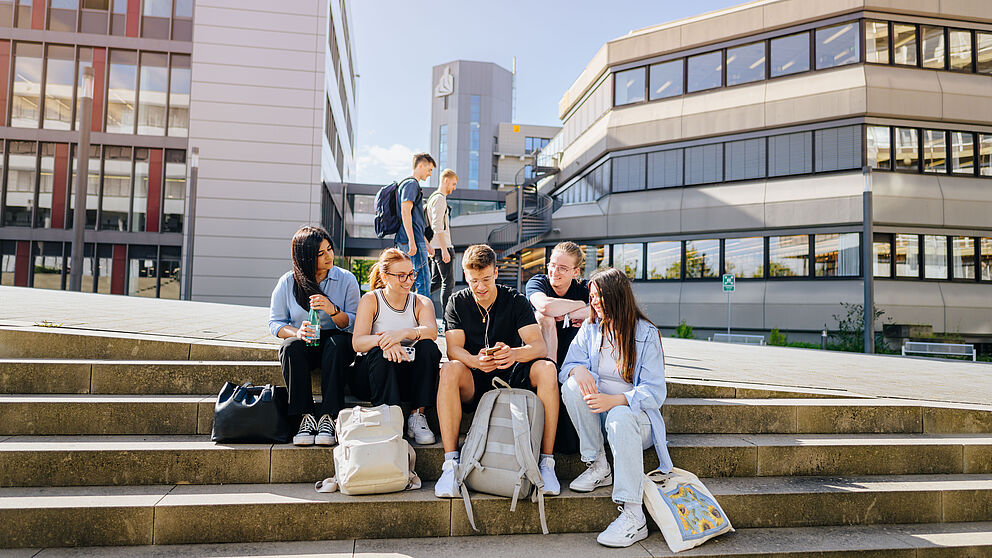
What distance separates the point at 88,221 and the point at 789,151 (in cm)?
2546

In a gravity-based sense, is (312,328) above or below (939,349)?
above

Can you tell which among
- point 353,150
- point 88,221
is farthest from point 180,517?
point 353,150

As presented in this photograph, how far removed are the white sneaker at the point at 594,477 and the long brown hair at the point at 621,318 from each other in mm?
554

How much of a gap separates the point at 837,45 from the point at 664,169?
694cm

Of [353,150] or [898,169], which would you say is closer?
[898,169]

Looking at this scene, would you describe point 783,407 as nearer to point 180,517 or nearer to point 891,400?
point 891,400

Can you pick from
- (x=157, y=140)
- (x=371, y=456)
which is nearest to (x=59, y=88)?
(x=157, y=140)

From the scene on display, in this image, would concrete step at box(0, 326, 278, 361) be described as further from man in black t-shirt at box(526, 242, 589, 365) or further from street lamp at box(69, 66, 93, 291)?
street lamp at box(69, 66, 93, 291)

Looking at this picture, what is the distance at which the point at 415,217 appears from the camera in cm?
620

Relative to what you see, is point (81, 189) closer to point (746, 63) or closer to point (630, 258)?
point (630, 258)

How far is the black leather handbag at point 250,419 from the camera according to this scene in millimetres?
3543

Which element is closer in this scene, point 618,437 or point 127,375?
point 618,437

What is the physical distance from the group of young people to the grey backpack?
0.11m

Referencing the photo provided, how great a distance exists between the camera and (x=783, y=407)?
4.27 metres
